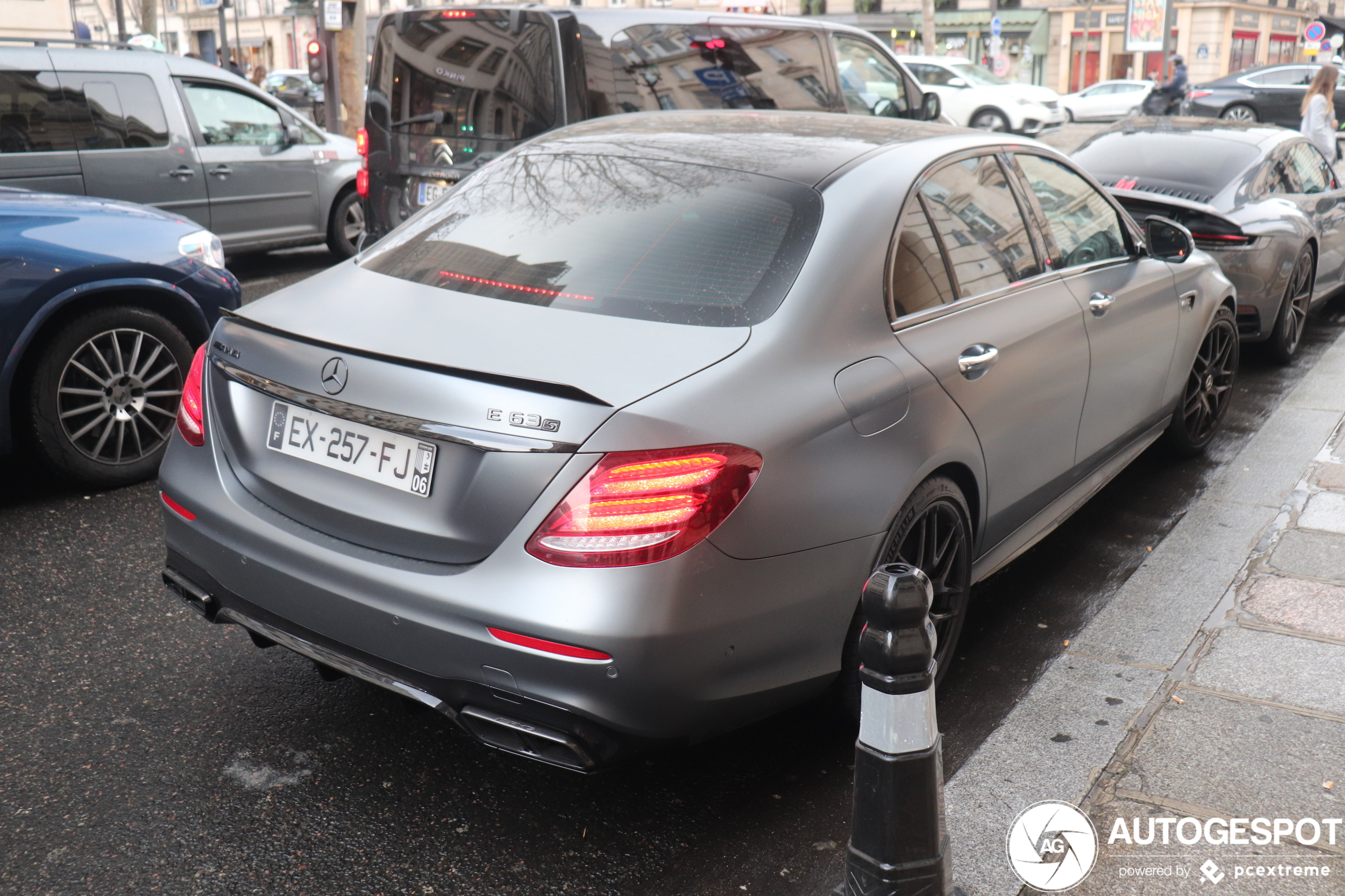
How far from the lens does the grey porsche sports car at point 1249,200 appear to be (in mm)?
6621

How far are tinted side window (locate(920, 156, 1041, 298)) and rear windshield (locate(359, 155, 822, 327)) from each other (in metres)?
0.50

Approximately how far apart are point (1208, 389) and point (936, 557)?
287 cm

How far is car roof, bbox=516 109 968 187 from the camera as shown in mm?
3186

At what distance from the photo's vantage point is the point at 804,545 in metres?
2.48

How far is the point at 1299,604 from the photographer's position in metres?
3.77

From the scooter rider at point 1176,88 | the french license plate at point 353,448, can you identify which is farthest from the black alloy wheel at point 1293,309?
the scooter rider at point 1176,88

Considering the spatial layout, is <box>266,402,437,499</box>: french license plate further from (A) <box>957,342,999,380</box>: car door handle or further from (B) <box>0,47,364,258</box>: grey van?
(B) <box>0,47,364,258</box>: grey van

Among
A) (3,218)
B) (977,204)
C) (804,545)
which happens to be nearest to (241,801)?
(804,545)

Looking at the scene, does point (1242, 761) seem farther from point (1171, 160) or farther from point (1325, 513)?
point (1171, 160)

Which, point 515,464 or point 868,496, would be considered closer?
→ point 515,464

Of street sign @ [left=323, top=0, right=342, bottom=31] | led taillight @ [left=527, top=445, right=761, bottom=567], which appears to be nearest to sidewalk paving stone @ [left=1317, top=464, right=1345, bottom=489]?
led taillight @ [left=527, top=445, right=761, bottom=567]

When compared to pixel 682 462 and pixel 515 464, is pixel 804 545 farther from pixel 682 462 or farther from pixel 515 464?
pixel 515 464

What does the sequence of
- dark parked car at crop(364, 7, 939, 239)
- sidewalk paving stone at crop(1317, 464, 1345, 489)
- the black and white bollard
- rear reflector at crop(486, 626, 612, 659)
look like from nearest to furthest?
1. the black and white bollard
2. rear reflector at crop(486, 626, 612, 659)
3. sidewalk paving stone at crop(1317, 464, 1345, 489)
4. dark parked car at crop(364, 7, 939, 239)

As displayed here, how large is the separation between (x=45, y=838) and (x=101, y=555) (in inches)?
69.0
